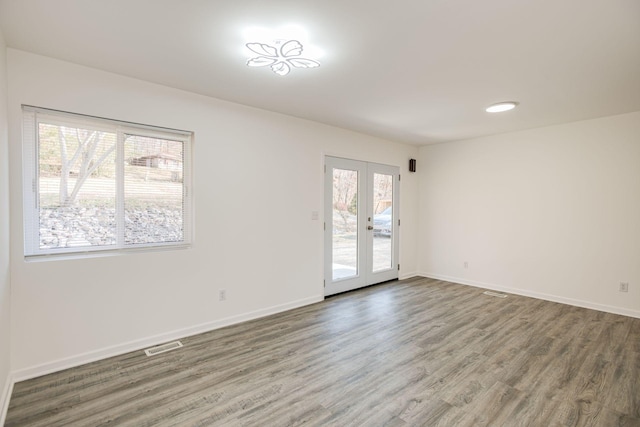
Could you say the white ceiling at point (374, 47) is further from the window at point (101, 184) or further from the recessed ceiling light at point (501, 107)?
the window at point (101, 184)

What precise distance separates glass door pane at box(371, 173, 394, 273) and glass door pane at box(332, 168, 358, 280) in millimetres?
456

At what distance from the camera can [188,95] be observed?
3.24 meters

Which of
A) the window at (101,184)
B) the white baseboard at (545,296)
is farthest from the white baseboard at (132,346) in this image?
the white baseboard at (545,296)

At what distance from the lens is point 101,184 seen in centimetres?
282

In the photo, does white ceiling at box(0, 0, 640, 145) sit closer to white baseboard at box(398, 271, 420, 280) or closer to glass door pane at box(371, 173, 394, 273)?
glass door pane at box(371, 173, 394, 273)

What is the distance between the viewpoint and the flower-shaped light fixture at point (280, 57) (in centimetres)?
Result: 224

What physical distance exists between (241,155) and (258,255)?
3.86 ft

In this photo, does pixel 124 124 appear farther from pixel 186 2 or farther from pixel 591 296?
pixel 591 296

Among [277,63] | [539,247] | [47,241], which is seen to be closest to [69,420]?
[47,241]

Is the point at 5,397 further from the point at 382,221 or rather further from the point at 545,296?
the point at 545,296

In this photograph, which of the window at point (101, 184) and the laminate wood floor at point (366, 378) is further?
the window at point (101, 184)

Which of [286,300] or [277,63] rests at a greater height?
[277,63]

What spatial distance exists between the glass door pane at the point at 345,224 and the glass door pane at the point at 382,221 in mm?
456

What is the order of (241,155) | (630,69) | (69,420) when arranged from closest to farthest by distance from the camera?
(69,420), (630,69), (241,155)
